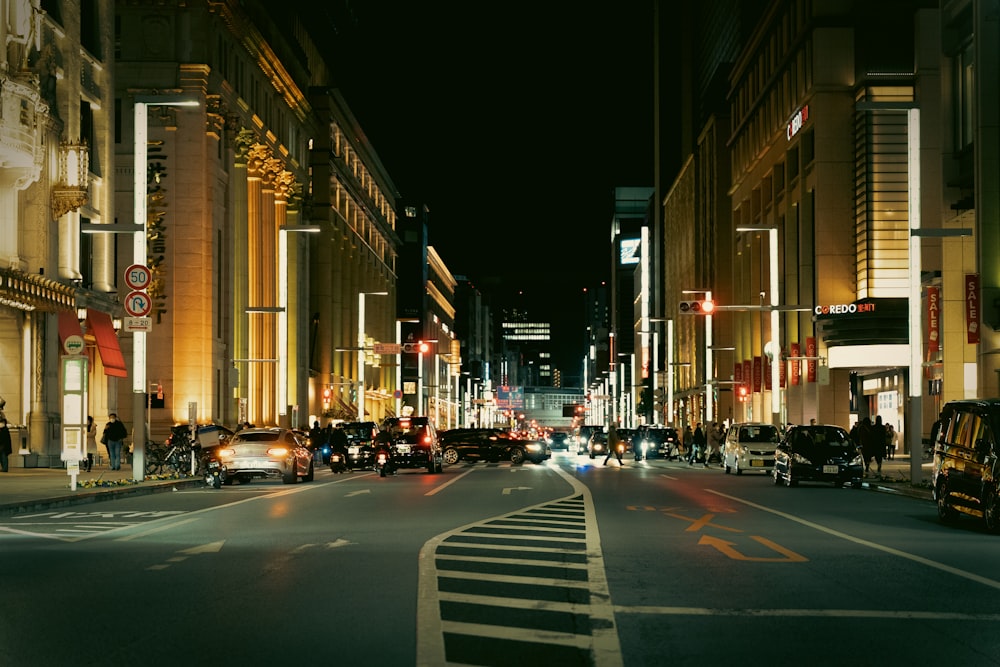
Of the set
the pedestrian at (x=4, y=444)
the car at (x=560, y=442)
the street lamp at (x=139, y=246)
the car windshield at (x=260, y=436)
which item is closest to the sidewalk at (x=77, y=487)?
the pedestrian at (x=4, y=444)

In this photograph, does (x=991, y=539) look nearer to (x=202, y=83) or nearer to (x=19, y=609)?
(x=19, y=609)

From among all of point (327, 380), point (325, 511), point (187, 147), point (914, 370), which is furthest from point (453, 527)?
point (327, 380)

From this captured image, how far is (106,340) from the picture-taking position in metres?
49.3

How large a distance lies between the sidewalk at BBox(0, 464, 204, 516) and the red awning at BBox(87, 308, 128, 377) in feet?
24.1

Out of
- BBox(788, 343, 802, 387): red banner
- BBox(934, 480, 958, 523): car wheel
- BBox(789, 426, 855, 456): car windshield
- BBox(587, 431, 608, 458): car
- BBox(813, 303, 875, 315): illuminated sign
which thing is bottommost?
BBox(587, 431, 608, 458): car

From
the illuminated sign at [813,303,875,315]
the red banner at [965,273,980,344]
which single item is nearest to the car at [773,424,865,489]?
the red banner at [965,273,980,344]

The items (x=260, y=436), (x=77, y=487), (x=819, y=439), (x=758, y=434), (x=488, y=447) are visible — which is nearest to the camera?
(x=77, y=487)

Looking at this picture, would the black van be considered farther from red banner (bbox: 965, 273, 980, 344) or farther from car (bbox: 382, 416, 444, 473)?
car (bbox: 382, 416, 444, 473)

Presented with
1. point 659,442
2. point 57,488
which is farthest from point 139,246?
point 659,442

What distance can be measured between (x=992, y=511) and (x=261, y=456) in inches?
820

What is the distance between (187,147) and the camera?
6019cm

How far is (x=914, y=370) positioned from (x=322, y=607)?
2545cm

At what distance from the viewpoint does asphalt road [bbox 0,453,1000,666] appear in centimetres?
909

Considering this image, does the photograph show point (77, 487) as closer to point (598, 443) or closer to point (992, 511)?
point (992, 511)
